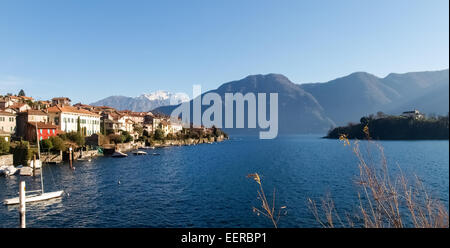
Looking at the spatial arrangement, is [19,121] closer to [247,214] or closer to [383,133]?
[247,214]

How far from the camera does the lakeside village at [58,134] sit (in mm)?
43875

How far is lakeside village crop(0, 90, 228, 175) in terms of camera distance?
4388 cm

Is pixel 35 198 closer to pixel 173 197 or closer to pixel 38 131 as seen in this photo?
pixel 173 197

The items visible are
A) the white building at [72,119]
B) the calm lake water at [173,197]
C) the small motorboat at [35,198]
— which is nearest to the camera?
the calm lake water at [173,197]

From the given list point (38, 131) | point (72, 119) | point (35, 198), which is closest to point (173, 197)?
point (35, 198)

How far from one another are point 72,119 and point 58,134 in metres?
11.6

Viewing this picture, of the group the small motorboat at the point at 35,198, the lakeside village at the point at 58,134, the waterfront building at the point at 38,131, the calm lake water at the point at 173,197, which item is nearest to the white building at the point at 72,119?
the lakeside village at the point at 58,134

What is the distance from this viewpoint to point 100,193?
1088 inches

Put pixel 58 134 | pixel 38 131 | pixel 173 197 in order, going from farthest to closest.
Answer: pixel 58 134, pixel 38 131, pixel 173 197

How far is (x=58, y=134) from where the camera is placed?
196 feet

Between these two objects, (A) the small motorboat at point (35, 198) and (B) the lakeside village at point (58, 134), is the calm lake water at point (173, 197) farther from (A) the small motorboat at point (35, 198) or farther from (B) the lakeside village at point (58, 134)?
(B) the lakeside village at point (58, 134)
